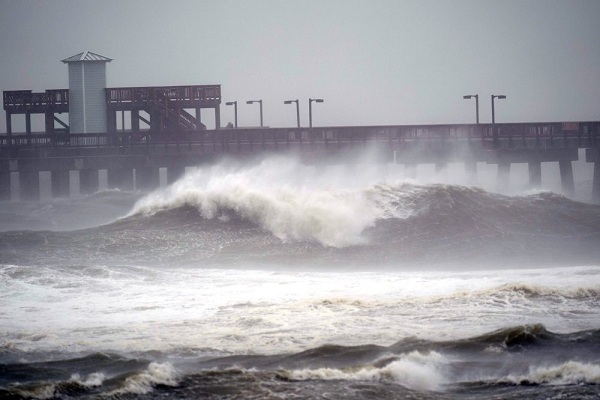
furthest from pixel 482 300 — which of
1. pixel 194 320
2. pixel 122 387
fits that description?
pixel 122 387

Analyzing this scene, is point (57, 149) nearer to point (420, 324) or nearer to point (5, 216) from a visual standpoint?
point (5, 216)

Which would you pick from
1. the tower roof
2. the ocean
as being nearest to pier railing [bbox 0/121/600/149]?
the tower roof

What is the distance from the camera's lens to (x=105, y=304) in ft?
55.3

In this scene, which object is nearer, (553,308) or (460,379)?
(460,379)

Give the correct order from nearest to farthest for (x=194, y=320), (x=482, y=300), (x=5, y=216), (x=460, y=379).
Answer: (x=460, y=379) < (x=194, y=320) < (x=482, y=300) < (x=5, y=216)

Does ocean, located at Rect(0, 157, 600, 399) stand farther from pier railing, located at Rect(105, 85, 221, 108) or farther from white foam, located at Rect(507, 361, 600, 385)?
pier railing, located at Rect(105, 85, 221, 108)

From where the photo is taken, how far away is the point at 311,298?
16.8 m

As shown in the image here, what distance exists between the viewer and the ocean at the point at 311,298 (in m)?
10.9

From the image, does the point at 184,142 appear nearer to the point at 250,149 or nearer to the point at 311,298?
the point at 250,149

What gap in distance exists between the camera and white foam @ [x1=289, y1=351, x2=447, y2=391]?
10.8 metres

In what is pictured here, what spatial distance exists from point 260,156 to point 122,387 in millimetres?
39556

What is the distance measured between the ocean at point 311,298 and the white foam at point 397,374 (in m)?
0.04

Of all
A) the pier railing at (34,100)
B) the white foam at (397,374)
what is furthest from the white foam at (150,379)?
the pier railing at (34,100)


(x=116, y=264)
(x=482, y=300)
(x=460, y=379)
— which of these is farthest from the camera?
(x=116, y=264)
